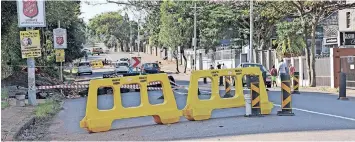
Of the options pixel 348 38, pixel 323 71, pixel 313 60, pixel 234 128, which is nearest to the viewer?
pixel 234 128

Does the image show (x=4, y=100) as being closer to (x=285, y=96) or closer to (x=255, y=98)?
(x=255, y=98)

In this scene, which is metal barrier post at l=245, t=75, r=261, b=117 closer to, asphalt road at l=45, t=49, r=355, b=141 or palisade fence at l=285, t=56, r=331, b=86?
asphalt road at l=45, t=49, r=355, b=141

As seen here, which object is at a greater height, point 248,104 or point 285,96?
point 285,96

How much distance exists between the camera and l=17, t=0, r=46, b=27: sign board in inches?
765

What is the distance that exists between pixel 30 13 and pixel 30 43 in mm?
1117

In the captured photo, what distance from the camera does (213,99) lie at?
14172 mm

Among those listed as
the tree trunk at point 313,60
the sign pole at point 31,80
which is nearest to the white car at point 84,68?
the tree trunk at point 313,60

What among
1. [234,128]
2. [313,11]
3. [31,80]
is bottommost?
[234,128]

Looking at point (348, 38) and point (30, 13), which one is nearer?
point (30, 13)

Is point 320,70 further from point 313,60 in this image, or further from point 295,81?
point 295,81

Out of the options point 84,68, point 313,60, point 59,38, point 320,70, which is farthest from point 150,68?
point 313,60

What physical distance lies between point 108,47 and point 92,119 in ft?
414

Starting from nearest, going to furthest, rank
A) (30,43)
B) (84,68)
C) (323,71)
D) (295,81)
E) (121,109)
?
1. (121,109)
2. (30,43)
3. (295,81)
4. (323,71)
5. (84,68)

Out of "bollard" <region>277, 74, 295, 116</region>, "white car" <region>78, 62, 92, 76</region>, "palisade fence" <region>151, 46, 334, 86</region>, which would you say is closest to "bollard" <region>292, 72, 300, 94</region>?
"palisade fence" <region>151, 46, 334, 86</region>
